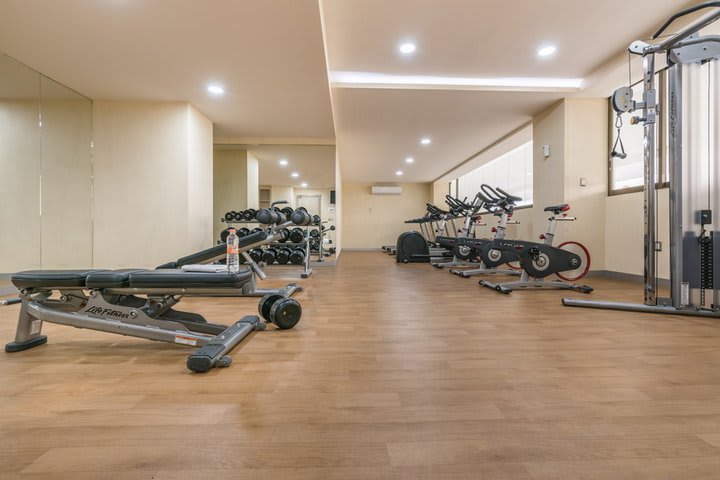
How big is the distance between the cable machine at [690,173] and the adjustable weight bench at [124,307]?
120 inches

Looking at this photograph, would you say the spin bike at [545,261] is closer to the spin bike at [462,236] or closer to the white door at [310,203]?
the spin bike at [462,236]

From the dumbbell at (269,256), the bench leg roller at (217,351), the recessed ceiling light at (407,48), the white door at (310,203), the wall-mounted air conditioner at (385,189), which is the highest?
the recessed ceiling light at (407,48)

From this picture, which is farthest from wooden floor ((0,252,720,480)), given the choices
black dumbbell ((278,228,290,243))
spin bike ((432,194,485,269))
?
spin bike ((432,194,485,269))

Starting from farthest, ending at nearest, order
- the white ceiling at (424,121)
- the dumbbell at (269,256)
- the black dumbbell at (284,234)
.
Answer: the dumbbell at (269,256) → the white ceiling at (424,121) → the black dumbbell at (284,234)

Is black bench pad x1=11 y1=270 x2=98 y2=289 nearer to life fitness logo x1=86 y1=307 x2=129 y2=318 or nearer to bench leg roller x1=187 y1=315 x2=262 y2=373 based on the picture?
life fitness logo x1=86 y1=307 x2=129 y2=318

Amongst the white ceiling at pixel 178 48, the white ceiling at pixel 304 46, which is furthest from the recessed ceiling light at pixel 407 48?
the white ceiling at pixel 178 48

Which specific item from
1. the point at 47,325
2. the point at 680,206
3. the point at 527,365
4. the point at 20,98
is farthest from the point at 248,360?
the point at 20,98

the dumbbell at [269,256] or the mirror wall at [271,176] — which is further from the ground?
the mirror wall at [271,176]

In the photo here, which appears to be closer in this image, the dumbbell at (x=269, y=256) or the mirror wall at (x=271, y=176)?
the dumbbell at (x=269, y=256)

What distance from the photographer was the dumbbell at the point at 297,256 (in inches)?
224

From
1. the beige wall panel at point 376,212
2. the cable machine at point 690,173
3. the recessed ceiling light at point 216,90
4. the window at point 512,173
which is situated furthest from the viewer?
the beige wall panel at point 376,212

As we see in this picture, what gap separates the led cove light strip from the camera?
14.7 feet

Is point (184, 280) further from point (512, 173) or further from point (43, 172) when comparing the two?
point (512, 173)

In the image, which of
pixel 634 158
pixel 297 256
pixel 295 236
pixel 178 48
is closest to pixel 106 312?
pixel 295 236
